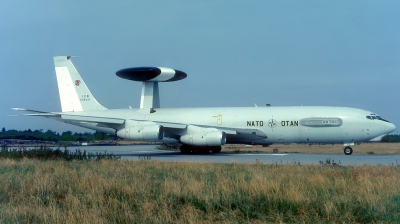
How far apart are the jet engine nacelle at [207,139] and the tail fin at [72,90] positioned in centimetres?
974

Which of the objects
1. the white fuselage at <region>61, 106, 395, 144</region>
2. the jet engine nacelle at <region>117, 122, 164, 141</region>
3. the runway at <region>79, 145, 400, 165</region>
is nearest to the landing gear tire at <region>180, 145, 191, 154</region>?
the white fuselage at <region>61, 106, 395, 144</region>

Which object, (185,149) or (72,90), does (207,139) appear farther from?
(72,90)

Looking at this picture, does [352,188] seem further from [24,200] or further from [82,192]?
[24,200]

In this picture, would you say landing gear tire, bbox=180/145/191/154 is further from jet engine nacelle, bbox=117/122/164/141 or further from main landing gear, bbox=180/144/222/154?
jet engine nacelle, bbox=117/122/164/141

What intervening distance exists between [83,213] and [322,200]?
397 cm

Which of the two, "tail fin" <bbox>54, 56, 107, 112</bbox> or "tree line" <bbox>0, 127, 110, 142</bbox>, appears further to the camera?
"tree line" <bbox>0, 127, 110, 142</bbox>

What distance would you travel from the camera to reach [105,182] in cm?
967

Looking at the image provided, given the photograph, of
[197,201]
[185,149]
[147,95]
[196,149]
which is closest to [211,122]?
[196,149]

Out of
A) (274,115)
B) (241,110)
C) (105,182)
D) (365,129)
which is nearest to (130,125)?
(241,110)

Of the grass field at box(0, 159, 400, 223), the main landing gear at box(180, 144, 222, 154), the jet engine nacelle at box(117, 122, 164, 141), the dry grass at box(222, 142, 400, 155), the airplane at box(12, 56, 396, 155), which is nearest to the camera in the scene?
the grass field at box(0, 159, 400, 223)

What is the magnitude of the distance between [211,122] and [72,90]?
38.1 feet

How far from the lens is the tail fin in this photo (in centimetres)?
3347

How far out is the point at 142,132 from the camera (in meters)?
27.6

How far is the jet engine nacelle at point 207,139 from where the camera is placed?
1051 inches
